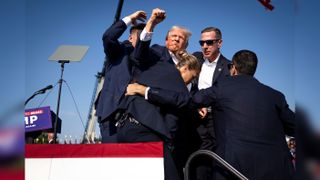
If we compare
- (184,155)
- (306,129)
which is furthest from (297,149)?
(184,155)

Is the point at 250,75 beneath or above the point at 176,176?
above

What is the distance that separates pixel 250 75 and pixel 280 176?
1.91 ft

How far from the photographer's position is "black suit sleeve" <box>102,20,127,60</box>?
2160mm

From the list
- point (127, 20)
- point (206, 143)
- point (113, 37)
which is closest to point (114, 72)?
point (113, 37)

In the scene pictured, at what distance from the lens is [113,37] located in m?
2.16

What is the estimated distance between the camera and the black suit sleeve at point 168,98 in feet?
6.46

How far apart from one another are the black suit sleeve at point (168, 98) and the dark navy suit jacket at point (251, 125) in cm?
6

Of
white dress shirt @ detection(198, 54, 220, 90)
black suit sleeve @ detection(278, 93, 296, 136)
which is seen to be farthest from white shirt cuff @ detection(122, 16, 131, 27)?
black suit sleeve @ detection(278, 93, 296, 136)

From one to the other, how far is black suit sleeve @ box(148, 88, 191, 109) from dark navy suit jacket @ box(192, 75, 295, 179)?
58mm

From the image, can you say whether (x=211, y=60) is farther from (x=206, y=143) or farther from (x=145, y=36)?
(x=145, y=36)

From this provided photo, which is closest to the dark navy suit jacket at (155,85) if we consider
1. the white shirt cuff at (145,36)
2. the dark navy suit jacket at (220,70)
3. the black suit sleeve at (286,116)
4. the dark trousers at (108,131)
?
the white shirt cuff at (145,36)

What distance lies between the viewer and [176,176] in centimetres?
188

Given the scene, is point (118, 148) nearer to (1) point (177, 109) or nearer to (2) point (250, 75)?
(1) point (177, 109)

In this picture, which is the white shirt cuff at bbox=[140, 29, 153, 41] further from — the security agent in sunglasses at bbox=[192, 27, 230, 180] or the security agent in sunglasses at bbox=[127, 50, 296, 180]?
the security agent in sunglasses at bbox=[192, 27, 230, 180]
